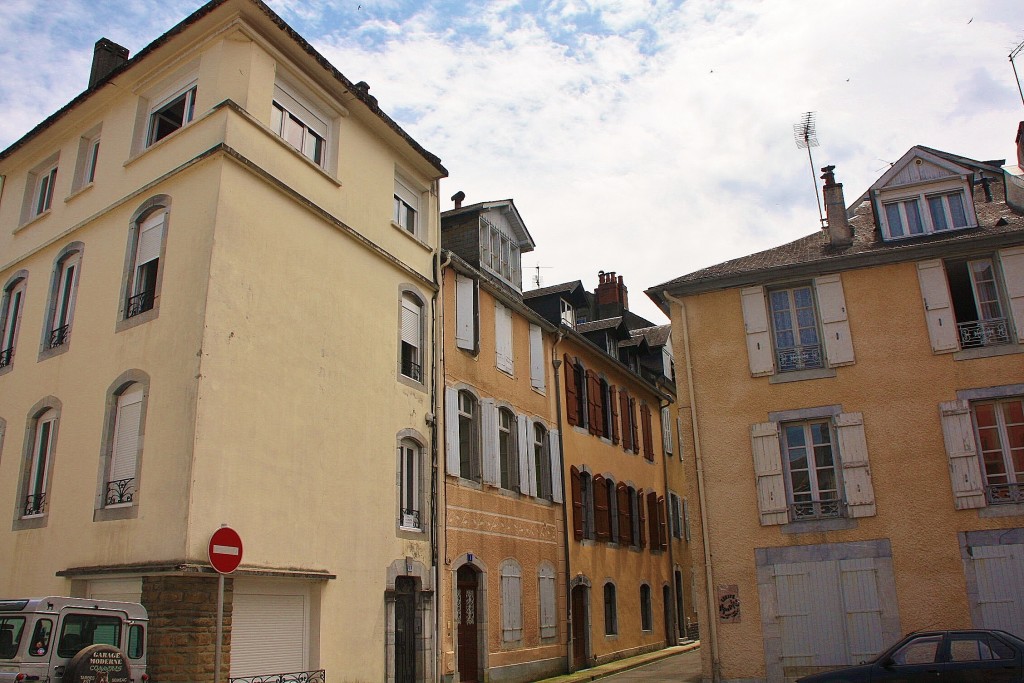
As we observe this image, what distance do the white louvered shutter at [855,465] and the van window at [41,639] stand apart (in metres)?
11.4

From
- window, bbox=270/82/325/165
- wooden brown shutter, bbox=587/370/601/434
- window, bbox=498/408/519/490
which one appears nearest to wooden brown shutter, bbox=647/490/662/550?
wooden brown shutter, bbox=587/370/601/434

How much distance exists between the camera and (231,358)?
11.5m

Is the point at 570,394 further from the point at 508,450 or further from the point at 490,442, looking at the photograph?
the point at 490,442

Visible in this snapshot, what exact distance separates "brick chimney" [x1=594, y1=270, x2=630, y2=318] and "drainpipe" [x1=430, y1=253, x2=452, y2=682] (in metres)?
16.0

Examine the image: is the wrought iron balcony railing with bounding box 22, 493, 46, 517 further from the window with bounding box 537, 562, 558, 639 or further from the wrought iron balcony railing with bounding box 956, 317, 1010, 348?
the wrought iron balcony railing with bounding box 956, 317, 1010, 348

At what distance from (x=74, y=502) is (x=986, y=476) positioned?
1390 cm

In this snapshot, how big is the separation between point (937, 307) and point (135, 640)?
13066mm

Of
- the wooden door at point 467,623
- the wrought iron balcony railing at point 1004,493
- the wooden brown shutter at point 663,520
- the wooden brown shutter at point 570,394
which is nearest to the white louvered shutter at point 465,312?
the wooden door at point 467,623

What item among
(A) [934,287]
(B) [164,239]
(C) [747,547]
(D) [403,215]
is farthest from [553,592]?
(B) [164,239]

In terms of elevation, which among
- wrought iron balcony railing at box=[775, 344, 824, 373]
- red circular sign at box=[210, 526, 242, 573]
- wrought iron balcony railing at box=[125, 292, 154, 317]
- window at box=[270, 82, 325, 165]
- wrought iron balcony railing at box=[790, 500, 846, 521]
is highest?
window at box=[270, 82, 325, 165]

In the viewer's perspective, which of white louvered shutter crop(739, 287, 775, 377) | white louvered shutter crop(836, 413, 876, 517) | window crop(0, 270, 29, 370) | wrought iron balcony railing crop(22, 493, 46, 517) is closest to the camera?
wrought iron balcony railing crop(22, 493, 46, 517)

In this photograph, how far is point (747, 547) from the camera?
1412 centimetres

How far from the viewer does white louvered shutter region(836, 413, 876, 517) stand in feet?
44.9

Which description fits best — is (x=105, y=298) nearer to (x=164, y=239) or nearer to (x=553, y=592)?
(x=164, y=239)
